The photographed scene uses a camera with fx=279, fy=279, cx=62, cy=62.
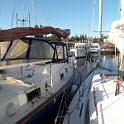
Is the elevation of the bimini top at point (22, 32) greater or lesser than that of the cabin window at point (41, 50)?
greater

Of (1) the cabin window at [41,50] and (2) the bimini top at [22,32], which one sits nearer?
(2) the bimini top at [22,32]

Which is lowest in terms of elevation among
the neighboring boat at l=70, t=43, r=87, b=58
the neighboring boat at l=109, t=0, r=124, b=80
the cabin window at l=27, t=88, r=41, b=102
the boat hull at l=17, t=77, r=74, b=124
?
A: the boat hull at l=17, t=77, r=74, b=124

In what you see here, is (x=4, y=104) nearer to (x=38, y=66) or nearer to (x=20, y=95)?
(x=20, y=95)

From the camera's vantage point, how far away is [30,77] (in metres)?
7.44

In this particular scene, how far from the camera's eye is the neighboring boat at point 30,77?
552 cm

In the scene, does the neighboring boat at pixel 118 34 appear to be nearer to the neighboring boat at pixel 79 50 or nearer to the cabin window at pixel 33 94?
the cabin window at pixel 33 94

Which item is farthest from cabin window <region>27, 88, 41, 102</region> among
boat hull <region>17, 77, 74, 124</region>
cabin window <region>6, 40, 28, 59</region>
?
cabin window <region>6, 40, 28, 59</region>

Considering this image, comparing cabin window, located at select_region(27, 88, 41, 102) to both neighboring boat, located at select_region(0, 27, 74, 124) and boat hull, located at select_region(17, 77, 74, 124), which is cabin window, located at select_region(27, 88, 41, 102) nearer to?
neighboring boat, located at select_region(0, 27, 74, 124)

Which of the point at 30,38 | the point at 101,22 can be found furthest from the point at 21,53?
the point at 101,22

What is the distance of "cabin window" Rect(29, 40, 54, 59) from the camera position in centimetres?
877

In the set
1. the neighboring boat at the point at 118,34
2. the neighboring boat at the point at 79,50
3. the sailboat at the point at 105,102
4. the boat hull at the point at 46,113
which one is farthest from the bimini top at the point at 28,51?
the neighboring boat at the point at 79,50

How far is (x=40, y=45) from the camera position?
8.92 meters

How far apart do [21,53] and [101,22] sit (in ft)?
24.7

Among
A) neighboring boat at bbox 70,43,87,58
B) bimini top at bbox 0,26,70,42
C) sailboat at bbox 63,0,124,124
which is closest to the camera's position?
sailboat at bbox 63,0,124,124
